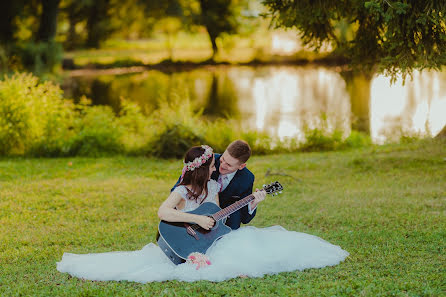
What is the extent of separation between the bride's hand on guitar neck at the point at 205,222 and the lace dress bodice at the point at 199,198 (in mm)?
210

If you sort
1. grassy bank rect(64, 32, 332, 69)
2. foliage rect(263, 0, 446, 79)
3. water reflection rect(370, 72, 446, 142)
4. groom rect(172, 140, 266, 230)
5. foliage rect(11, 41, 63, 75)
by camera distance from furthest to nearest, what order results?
1. grassy bank rect(64, 32, 332, 69)
2. foliage rect(11, 41, 63, 75)
3. water reflection rect(370, 72, 446, 142)
4. foliage rect(263, 0, 446, 79)
5. groom rect(172, 140, 266, 230)

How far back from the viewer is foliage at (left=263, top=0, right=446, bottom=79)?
8414mm

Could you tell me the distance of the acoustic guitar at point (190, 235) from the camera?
5.19 metres

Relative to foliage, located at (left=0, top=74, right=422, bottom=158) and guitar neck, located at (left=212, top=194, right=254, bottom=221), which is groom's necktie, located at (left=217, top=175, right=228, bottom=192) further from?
foliage, located at (left=0, top=74, right=422, bottom=158)

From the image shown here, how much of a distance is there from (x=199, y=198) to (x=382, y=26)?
253 inches

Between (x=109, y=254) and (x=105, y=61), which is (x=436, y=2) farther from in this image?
(x=105, y=61)

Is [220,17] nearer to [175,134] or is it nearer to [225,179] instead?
[175,134]

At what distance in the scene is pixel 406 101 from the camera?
23438mm

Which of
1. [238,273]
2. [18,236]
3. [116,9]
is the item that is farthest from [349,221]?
[116,9]

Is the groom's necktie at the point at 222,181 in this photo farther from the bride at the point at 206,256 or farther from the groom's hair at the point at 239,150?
the groom's hair at the point at 239,150

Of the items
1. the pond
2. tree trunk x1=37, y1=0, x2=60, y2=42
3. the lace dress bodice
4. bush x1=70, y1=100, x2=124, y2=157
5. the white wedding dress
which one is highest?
tree trunk x1=37, y1=0, x2=60, y2=42

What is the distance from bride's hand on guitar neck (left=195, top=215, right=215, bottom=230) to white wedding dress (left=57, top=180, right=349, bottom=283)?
0.72ft

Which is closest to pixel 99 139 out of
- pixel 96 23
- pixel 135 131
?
pixel 135 131

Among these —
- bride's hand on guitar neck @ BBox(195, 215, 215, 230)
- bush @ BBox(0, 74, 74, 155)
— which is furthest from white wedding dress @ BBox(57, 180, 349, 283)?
bush @ BBox(0, 74, 74, 155)
